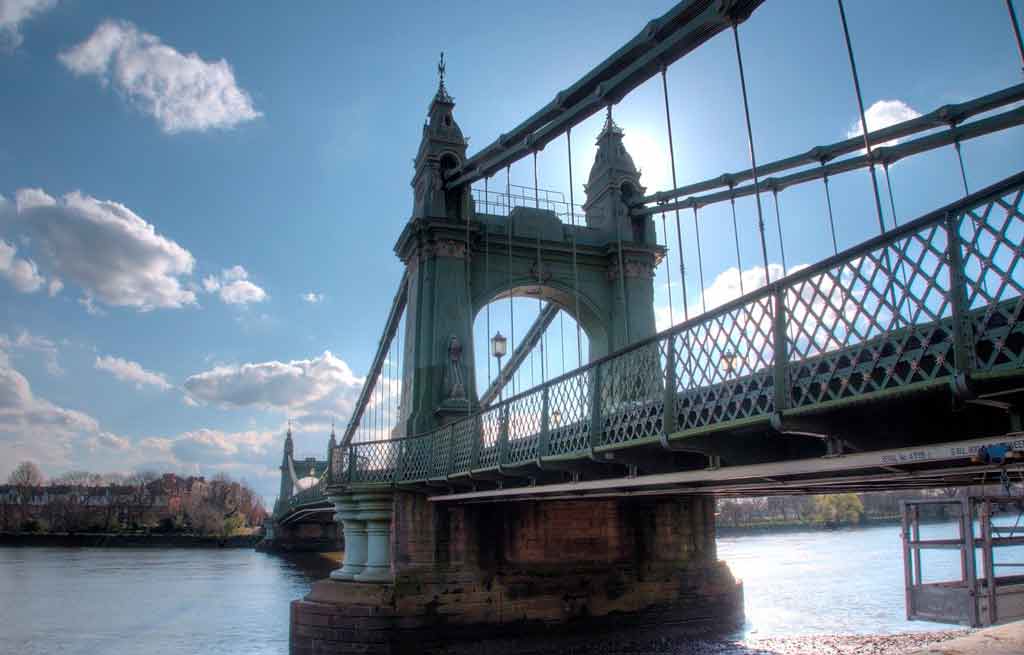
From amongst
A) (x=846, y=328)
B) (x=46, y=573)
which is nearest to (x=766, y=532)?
(x=46, y=573)

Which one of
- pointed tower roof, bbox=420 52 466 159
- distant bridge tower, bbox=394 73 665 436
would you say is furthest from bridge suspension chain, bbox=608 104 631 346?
pointed tower roof, bbox=420 52 466 159

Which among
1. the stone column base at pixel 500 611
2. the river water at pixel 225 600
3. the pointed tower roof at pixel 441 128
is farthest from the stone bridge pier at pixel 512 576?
the pointed tower roof at pixel 441 128

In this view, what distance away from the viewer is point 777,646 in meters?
15.9

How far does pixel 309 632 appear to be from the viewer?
15.6m

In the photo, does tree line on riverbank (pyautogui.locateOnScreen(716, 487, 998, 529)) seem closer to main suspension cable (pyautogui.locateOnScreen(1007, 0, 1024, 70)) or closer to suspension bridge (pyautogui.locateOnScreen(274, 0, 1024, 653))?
suspension bridge (pyautogui.locateOnScreen(274, 0, 1024, 653))

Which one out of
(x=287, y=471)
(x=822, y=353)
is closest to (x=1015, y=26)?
(x=822, y=353)

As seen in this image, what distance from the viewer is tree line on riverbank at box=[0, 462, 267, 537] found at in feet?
240

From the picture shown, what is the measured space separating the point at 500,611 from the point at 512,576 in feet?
2.30

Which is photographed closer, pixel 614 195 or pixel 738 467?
pixel 738 467

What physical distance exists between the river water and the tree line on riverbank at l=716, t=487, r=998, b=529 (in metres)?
31.9

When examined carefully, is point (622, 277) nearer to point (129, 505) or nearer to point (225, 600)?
point (225, 600)

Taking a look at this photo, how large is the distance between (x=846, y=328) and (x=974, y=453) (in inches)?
43.8

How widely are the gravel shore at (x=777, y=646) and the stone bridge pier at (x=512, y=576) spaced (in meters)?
0.69

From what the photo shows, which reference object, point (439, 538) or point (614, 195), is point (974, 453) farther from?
point (614, 195)
